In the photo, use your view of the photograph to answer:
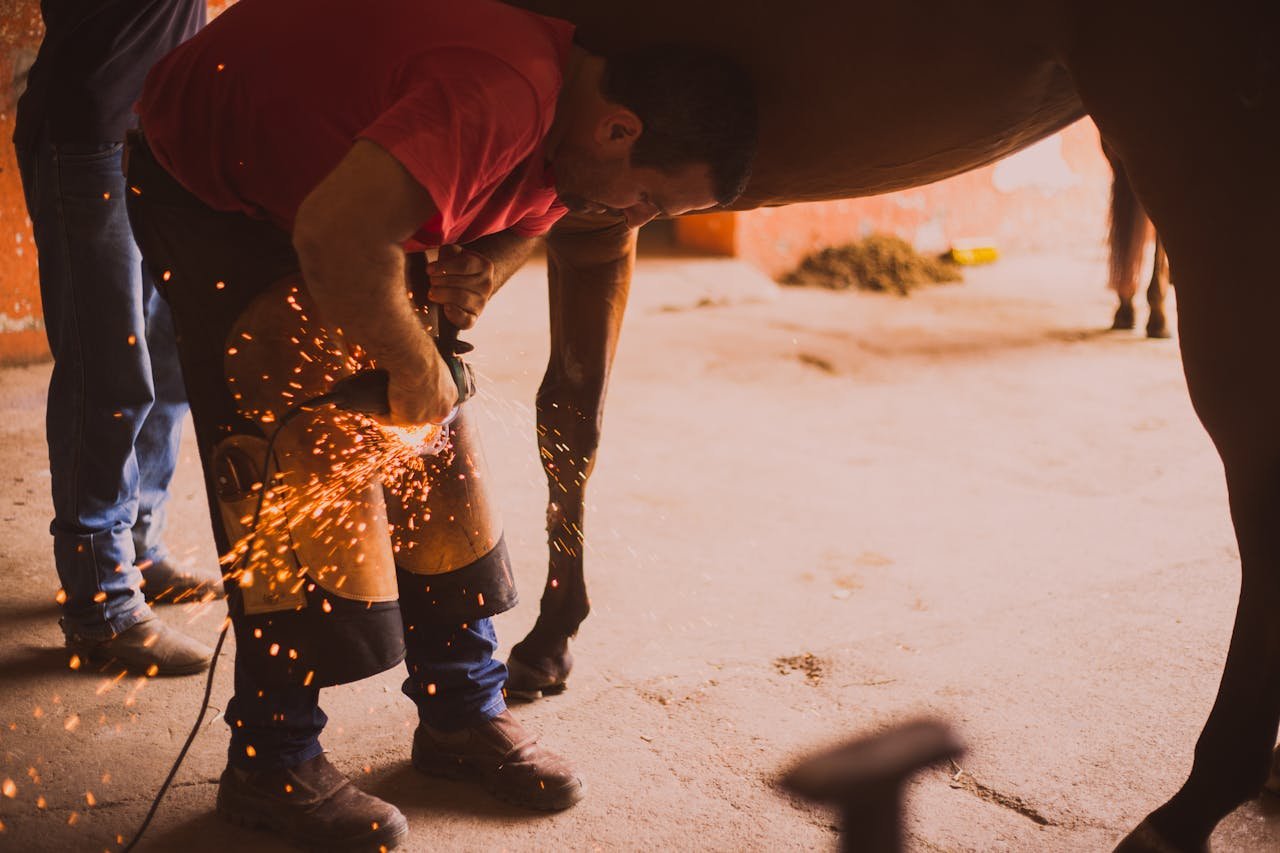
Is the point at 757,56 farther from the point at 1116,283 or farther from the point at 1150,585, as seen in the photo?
the point at 1116,283

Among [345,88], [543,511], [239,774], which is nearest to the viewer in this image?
[345,88]

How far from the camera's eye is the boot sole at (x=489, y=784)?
68.7 inches

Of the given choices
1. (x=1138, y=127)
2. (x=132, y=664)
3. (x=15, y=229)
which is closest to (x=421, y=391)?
(x=1138, y=127)

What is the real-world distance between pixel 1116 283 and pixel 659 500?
1.61 m

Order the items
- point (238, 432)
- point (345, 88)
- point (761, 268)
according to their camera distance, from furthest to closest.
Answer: point (761, 268)
point (238, 432)
point (345, 88)

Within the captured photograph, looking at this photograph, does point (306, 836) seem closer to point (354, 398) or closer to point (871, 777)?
point (354, 398)

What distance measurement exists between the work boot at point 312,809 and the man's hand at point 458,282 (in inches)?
27.3

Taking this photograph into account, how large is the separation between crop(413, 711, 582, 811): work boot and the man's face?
2.73 feet

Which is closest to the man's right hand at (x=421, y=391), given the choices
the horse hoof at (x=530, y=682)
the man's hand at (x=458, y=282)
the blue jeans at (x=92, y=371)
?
the man's hand at (x=458, y=282)

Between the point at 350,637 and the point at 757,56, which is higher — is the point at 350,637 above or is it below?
below

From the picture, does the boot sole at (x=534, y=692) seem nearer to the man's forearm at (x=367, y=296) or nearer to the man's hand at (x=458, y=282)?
the man's hand at (x=458, y=282)

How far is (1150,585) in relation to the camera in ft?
8.31

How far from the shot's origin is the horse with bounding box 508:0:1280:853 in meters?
1.34

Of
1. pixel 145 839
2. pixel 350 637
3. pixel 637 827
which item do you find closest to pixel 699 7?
pixel 350 637
